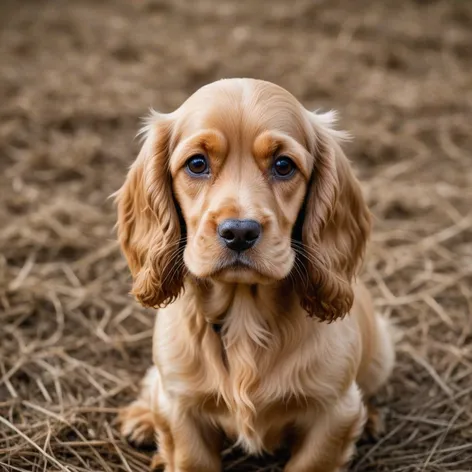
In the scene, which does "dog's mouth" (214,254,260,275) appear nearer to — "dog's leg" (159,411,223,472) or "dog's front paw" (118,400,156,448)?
"dog's leg" (159,411,223,472)

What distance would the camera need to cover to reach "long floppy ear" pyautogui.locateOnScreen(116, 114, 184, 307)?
2807mm

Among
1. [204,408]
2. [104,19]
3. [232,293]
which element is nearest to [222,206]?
[232,293]

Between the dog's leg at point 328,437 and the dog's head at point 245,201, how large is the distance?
0.39 metres

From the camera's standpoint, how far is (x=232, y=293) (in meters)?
2.88

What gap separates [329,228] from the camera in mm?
2859

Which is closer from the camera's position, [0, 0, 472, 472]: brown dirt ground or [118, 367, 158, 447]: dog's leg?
[118, 367, 158, 447]: dog's leg

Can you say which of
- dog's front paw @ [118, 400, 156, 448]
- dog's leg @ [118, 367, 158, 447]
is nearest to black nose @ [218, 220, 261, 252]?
dog's leg @ [118, 367, 158, 447]

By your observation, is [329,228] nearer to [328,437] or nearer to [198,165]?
[198,165]

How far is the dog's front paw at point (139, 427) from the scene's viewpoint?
332cm

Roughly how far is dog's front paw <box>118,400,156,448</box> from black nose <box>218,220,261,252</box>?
1.17m

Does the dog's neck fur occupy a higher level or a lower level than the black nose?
lower

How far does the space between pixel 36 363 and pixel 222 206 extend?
177cm

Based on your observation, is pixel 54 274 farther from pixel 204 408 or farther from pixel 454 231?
pixel 454 231

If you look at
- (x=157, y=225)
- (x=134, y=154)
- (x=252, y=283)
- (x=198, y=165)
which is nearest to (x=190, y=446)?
(x=252, y=283)
